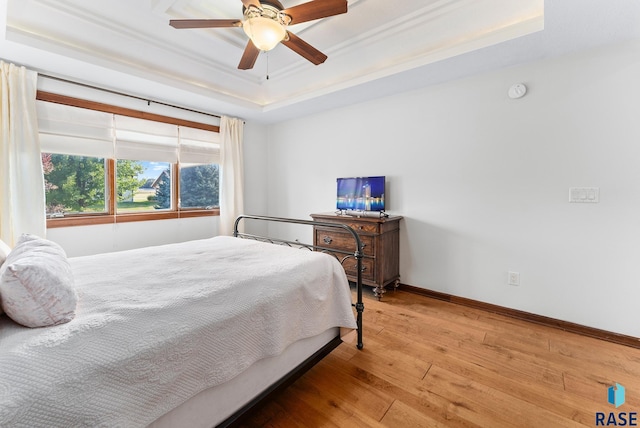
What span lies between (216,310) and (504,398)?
67.3 inches

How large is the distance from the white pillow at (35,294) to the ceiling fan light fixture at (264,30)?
173cm

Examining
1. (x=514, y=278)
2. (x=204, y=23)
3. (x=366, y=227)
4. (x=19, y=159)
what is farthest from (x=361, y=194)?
(x=19, y=159)

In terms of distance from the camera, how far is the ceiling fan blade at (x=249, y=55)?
216 cm

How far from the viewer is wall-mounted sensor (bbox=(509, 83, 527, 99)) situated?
2533mm

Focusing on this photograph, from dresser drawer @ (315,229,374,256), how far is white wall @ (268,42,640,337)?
21.0 inches

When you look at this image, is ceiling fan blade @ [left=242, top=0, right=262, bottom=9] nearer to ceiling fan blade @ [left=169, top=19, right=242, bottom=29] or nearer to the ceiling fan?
the ceiling fan

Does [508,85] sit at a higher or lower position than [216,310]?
higher

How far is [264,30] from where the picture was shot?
1.84 m

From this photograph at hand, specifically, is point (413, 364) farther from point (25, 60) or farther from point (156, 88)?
point (25, 60)

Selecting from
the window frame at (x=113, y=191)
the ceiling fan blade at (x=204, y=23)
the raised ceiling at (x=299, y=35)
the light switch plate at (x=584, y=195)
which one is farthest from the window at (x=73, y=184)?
the light switch plate at (x=584, y=195)

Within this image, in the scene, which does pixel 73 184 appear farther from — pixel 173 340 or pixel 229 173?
pixel 173 340

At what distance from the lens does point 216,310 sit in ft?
4.03

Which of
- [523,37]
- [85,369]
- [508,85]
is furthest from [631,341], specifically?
[85,369]

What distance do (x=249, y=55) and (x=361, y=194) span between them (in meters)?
1.96
